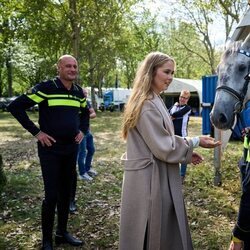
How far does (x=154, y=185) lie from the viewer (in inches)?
103

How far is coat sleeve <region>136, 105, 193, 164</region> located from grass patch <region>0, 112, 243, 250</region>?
2.06m

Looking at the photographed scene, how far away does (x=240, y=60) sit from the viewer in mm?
3283

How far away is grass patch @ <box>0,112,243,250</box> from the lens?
4.46 metres

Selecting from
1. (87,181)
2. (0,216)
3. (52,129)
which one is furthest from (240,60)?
(87,181)

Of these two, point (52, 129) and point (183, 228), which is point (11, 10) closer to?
point (52, 129)

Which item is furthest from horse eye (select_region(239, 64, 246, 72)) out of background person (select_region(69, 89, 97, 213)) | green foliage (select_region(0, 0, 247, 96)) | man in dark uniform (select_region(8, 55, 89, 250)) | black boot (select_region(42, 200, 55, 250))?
green foliage (select_region(0, 0, 247, 96))

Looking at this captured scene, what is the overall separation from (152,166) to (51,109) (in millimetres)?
1725

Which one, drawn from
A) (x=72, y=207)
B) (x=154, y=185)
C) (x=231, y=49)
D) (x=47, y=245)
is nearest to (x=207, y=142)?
(x=154, y=185)

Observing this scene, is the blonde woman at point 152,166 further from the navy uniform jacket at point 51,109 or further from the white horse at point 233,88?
the navy uniform jacket at point 51,109

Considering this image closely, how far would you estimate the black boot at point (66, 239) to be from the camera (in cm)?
428

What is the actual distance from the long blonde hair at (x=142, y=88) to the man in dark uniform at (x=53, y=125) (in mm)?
1461

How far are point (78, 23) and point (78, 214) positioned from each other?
14.8 meters

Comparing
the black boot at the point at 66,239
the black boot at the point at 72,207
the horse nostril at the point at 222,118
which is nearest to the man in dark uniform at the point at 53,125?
the black boot at the point at 66,239

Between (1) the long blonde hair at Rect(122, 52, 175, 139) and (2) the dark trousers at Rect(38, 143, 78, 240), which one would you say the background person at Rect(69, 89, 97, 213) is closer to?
(2) the dark trousers at Rect(38, 143, 78, 240)
